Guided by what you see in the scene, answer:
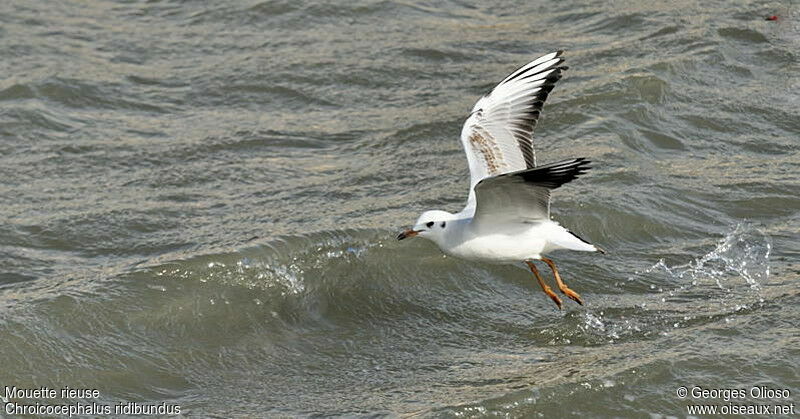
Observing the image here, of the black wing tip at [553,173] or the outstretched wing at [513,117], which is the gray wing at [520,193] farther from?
the outstretched wing at [513,117]

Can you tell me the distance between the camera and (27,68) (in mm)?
11992

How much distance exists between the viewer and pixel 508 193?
652 cm

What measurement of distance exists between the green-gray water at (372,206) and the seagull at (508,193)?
594 millimetres

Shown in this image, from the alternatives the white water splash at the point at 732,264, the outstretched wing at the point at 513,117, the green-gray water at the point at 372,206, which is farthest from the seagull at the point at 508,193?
the white water splash at the point at 732,264

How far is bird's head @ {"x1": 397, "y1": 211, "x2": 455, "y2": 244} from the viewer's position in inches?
276

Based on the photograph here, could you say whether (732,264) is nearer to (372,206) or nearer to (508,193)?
(508,193)

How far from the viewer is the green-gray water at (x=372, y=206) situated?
6605mm

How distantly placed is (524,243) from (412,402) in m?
1.28

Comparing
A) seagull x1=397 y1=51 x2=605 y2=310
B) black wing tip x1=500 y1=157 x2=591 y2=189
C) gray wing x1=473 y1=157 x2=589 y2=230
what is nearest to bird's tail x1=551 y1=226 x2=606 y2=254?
seagull x1=397 y1=51 x2=605 y2=310

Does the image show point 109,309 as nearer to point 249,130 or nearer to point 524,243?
point 524,243

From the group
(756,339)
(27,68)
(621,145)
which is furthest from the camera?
(27,68)

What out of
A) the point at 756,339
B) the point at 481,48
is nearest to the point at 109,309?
the point at 756,339

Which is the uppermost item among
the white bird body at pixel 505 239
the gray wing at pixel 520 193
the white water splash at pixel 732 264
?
the gray wing at pixel 520 193

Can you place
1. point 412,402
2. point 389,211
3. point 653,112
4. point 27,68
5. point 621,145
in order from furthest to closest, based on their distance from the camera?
point 27,68 → point 653,112 → point 621,145 → point 389,211 → point 412,402
